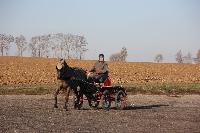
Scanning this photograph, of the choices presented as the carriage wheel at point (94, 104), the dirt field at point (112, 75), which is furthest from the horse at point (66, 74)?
the dirt field at point (112, 75)

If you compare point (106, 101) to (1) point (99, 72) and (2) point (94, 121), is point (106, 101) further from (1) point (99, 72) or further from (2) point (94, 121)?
(2) point (94, 121)

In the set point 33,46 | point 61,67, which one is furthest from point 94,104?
point 33,46

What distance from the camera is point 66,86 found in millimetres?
17172

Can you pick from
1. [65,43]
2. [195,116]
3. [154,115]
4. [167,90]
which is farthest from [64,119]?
[65,43]

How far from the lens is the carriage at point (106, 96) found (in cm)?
1827

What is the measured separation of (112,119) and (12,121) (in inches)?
141

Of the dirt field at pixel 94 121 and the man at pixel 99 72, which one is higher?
the man at pixel 99 72

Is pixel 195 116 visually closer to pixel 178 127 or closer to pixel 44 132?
pixel 178 127

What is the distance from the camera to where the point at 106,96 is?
1848 cm

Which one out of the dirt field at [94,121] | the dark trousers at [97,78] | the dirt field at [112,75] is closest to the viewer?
the dirt field at [94,121]

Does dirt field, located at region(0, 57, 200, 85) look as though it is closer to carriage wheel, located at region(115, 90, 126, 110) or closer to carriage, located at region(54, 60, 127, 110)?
carriage, located at region(54, 60, 127, 110)

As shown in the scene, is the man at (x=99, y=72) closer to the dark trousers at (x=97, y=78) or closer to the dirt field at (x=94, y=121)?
the dark trousers at (x=97, y=78)

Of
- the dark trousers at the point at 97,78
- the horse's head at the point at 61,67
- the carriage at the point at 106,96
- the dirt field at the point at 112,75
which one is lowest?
the dirt field at the point at 112,75

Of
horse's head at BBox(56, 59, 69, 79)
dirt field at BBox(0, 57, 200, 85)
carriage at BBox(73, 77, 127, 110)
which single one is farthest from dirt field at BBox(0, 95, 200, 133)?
dirt field at BBox(0, 57, 200, 85)
